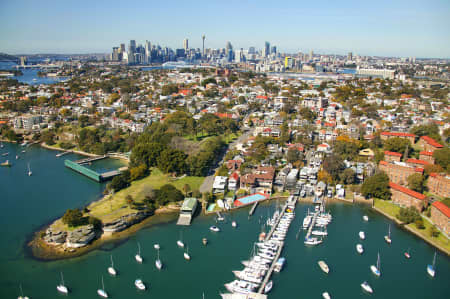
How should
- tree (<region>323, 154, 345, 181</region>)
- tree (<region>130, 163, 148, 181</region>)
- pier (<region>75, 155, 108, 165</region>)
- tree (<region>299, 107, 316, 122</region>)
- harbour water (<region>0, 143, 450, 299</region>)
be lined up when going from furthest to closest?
1. tree (<region>299, 107, 316, 122</region>)
2. pier (<region>75, 155, 108, 165</region>)
3. tree (<region>130, 163, 148, 181</region>)
4. tree (<region>323, 154, 345, 181</region>)
5. harbour water (<region>0, 143, 450, 299</region>)

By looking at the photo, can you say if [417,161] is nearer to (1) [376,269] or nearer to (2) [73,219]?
(1) [376,269]

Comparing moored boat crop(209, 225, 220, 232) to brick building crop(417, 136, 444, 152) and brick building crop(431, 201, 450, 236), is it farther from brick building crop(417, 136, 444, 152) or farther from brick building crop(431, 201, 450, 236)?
brick building crop(417, 136, 444, 152)

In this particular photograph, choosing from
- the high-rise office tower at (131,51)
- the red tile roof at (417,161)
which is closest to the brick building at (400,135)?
the red tile roof at (417,161)

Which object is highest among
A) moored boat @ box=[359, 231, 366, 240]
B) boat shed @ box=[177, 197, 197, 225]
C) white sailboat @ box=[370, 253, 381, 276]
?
boat shed @ box=[177, 197, 197, 225]

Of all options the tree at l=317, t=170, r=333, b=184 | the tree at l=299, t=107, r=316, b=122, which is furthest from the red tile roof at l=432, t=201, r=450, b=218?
the tree at l=299, t=107, r=316, b=122

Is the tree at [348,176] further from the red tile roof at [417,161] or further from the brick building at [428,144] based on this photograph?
the brick building at [428,144]

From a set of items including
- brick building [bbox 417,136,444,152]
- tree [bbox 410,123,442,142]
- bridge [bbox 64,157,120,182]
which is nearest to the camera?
bridge [bbox 64,157,120,182]
